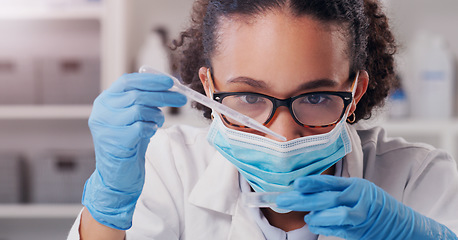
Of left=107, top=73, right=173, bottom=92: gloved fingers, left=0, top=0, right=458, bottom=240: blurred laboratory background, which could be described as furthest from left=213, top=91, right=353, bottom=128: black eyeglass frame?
left=0, top=0, right=458, bottom=240: blurred laboratory background

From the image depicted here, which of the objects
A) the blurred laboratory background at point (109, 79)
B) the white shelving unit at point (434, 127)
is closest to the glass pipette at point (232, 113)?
the blurred laboratory background at point (109, 79)

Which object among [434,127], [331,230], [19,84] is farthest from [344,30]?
[19,84]

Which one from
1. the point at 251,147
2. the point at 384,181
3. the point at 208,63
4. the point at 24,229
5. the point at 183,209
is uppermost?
the point at 208,63

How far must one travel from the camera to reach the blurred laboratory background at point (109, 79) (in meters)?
2.07

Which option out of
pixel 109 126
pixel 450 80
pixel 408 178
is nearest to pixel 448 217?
pixel 408 178

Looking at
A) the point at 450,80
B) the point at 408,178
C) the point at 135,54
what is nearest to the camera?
the point at 408,178

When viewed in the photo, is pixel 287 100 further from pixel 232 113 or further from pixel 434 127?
pixel 434 127

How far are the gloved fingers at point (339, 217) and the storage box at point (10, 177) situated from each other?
1769mm

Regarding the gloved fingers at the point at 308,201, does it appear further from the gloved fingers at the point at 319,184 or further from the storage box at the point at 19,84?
the storage box at the point at 19,84

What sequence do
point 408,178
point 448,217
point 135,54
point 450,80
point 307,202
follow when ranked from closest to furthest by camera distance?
point 307,202
point 448,217
point 408,178
point 450,80
point 135,54

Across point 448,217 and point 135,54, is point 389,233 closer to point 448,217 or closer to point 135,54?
point 448,217

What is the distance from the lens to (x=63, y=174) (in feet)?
7.05

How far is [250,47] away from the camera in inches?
34.1

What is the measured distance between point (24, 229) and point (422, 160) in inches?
84.8
